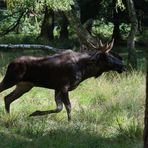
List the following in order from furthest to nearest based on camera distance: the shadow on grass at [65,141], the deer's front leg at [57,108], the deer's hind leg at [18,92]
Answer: the deer's hind leg at [18,92], the deer's front leg at [57,108], the shadow on grass at [65,141]

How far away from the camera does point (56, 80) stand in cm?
1101

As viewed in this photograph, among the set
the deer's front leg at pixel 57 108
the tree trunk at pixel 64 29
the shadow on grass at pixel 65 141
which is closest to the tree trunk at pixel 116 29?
the tree trunk at pixel 64 29

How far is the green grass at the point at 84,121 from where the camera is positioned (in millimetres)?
9234

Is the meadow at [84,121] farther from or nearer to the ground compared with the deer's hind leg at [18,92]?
nearer to the ground

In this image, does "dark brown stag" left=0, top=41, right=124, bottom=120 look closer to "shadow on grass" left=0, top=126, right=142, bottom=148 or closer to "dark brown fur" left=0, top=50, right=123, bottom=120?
"dark brown fur" left=0, top=50, right=123, bottom=120

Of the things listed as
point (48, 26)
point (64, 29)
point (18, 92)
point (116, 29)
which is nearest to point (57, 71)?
point (18, 92)

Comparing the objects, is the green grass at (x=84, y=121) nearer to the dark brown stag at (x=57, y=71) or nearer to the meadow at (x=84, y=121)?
the meadow at (x=84, y=121)

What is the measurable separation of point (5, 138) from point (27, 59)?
2.12 m

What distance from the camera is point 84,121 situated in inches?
420

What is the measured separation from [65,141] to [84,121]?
1522 mm

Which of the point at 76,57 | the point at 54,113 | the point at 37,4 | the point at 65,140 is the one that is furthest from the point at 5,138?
the point at 37,4

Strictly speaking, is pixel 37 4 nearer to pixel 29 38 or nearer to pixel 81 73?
pixel 81 73

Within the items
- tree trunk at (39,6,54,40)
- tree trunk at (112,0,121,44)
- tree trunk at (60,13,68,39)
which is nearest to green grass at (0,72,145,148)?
tree trunk at (112,0,121,44)

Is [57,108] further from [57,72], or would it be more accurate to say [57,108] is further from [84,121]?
[57,72]
